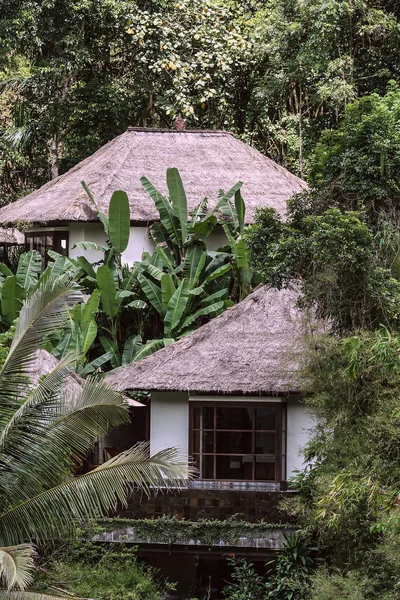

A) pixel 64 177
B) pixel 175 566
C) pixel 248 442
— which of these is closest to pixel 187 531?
pixel 248 442

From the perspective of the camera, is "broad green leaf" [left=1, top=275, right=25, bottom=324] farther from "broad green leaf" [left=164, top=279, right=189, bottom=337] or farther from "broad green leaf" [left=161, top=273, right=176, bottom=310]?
"broad green leaf" [left=164, top=279, right=189, bottom=337]

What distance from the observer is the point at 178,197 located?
22672mm

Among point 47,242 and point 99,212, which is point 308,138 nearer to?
→ point 47,242

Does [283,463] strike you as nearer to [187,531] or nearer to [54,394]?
[187,531]

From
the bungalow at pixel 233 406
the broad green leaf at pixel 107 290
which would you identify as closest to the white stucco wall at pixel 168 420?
the bungalow at pixel 233 406

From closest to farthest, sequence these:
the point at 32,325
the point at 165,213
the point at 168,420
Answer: the point at 32,325
the point at 168,420
the point at 165,213

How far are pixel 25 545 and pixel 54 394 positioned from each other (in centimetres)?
187

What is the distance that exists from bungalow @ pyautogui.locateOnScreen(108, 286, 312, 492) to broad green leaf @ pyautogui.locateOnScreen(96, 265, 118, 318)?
3.42m

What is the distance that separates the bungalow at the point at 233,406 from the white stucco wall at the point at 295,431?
2 cm

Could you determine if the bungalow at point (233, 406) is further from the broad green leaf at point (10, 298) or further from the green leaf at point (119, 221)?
the green leaf at point (119, 221)

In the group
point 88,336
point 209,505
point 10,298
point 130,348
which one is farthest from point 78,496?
point 10,298

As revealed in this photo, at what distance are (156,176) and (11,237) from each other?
14.2 ft

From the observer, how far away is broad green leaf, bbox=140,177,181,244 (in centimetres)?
2275

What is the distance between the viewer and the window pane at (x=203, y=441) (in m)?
17.9
